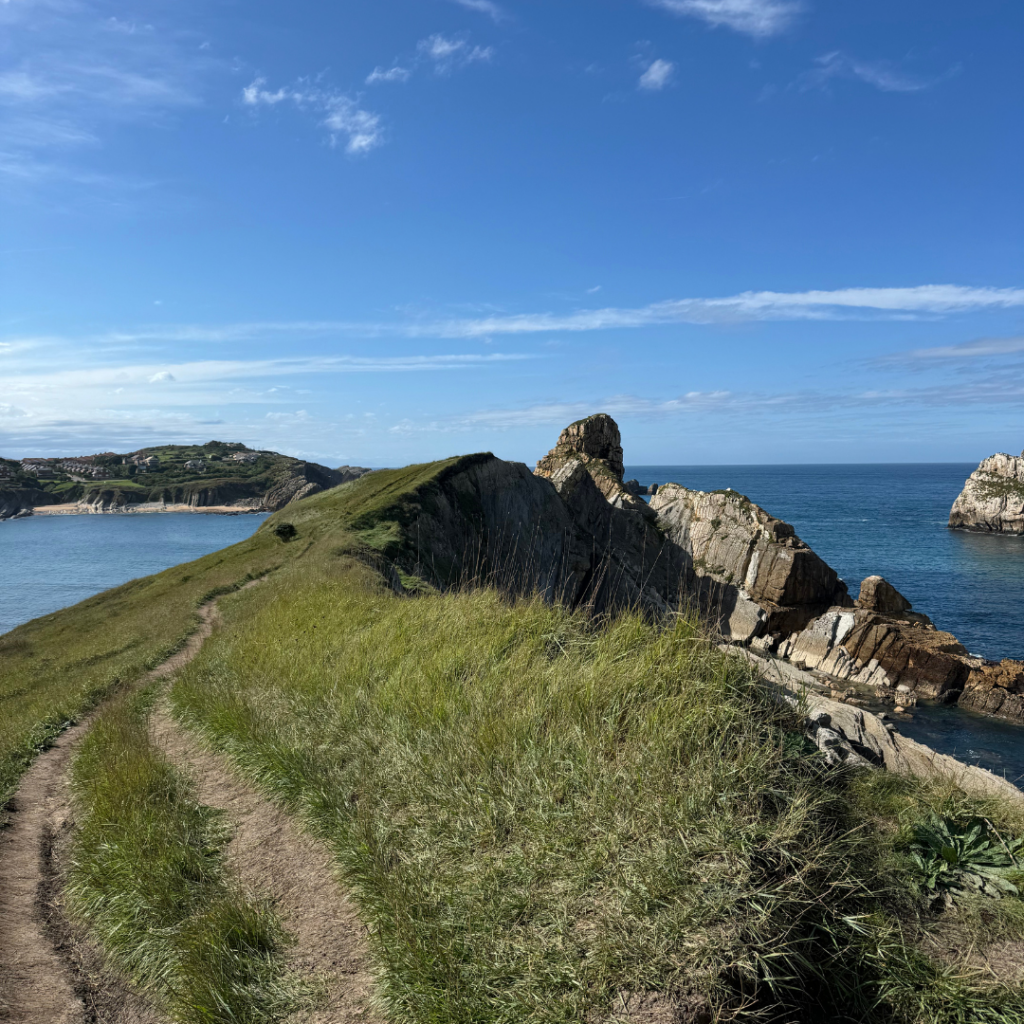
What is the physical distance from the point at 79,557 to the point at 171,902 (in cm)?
16947

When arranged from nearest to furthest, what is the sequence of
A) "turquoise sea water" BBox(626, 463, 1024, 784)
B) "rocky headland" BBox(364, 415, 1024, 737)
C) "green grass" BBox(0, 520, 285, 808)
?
"green grass" BBox(0, 520, 285, 808) → "turquoise sea water" BBox(626, 463, 1024, 784) → "rocky headland" BBox(364, 415, 1024, 737)

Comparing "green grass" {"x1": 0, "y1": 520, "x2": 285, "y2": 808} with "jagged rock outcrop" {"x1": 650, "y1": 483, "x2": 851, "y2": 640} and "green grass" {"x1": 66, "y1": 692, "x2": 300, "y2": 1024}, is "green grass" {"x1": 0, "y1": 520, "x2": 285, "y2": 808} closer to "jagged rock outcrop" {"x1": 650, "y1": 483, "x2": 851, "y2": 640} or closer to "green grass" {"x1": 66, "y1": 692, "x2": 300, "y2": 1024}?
"green grass" {"x1": 66, "y1": 692, "x2": 300, "y2": 1024}

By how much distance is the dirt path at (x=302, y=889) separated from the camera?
5.43 metres

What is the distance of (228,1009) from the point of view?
17.2 feet

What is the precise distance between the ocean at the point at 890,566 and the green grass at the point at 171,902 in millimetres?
16826

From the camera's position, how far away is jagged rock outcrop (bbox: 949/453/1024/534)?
127500 millimetres

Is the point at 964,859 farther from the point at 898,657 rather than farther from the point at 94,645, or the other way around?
the point at 898,657

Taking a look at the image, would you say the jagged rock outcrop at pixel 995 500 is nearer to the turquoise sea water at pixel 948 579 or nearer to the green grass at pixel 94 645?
the turquoise sea water at pixel 948 579

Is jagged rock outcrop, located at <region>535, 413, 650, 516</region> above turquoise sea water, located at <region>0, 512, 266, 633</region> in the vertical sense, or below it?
above

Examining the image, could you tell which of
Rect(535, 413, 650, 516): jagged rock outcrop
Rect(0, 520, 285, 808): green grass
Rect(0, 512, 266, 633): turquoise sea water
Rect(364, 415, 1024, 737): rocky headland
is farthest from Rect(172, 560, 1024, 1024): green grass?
Rect(0, 512, 266, 633): turquoise sea water

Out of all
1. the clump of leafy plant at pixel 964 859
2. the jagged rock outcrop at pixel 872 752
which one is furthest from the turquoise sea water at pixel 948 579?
the clump of leafy plant at pixel 964 859

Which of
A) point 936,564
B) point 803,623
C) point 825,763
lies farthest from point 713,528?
point 825,763

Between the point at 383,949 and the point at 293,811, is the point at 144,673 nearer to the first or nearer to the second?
the point at 293,811

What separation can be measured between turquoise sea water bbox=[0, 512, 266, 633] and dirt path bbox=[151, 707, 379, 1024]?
9697 cm
